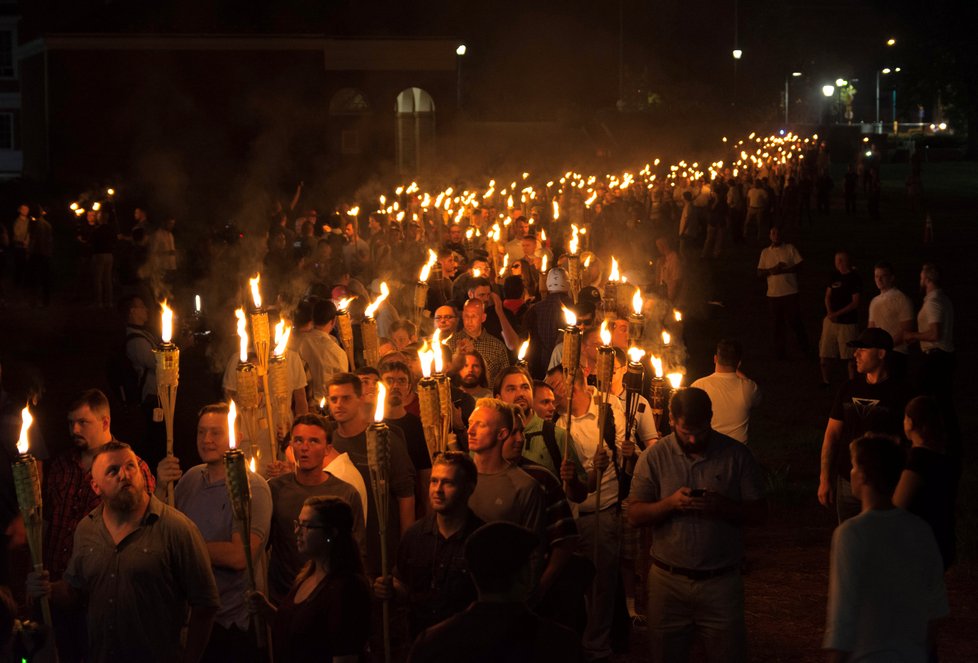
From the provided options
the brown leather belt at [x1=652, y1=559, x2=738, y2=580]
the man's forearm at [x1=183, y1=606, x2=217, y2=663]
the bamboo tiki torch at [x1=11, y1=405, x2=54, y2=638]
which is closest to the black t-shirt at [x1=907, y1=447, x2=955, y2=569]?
the brown leather belt at [x1=652, y1=559, x2=738, y2=580]

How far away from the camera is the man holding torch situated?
572 centimetres

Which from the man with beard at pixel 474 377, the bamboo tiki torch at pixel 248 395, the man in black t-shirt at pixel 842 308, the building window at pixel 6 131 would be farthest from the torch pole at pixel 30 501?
the building window at pixel 6 131

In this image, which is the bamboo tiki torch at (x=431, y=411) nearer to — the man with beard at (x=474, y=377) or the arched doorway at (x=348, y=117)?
the man with beard at (x=474, y=377)

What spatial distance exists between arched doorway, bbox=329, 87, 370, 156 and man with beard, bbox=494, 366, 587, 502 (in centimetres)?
4025

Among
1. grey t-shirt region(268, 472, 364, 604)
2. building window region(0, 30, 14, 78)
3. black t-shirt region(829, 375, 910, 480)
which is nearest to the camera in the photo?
grey t-shirt region(268, 472, 364, 604)

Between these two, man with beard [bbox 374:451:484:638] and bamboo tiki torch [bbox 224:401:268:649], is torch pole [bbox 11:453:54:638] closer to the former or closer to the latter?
bamboo tiki torch [bbox 224:401:268:649]

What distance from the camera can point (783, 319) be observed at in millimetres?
18078

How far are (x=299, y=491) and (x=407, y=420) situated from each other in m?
1.62

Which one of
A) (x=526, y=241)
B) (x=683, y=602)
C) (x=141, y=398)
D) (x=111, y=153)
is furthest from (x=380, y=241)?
(x=111, y=153)

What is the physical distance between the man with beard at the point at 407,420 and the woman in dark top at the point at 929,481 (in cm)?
257

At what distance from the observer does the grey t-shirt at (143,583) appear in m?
5.24

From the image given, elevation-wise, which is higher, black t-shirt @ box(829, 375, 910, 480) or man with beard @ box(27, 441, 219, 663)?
black t-shirt @ box(829, 375, 910, 480)

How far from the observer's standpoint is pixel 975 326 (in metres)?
21.3

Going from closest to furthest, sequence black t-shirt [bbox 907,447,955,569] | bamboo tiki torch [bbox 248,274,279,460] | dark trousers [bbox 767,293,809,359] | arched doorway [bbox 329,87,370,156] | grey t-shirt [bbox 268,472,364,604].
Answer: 1. grey t-shirt [bbox 268,472,364,604]
2. black t-shirt [bbox 907,447,955,569]
3. bamboo tiki torch [bbox 248,274,279,460]
4. dark trousers [bbox 767,293,809,359]
5. arched doorway [bbox 329,87,370,156]
